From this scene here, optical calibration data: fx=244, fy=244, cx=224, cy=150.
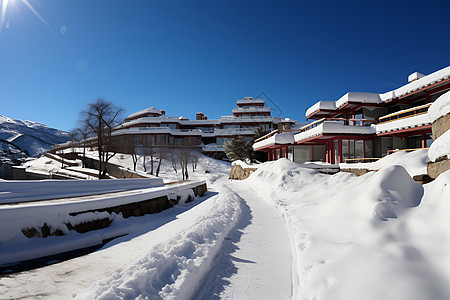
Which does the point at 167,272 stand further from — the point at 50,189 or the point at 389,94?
the point at 389,94

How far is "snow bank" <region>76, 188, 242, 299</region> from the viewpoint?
269cm

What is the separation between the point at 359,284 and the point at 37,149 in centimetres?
12125

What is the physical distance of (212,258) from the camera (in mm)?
4012

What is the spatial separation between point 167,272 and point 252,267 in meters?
1.32

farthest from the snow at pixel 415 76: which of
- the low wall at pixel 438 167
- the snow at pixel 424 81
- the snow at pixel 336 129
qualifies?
the low wall at pixel 438 167

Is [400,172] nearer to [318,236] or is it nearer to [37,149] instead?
[318,236]

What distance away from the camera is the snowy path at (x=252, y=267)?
10.1 feet

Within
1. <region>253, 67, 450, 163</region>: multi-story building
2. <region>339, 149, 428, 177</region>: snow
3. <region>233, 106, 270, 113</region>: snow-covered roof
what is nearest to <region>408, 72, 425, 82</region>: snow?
<region>253, 67, 450, 163</region>: multi-story building

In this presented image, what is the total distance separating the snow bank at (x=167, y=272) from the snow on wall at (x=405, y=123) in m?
16.2

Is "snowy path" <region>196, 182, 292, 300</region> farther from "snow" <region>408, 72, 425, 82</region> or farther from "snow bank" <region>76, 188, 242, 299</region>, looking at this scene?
"snow" <region>408, 72, 425, 82</region>

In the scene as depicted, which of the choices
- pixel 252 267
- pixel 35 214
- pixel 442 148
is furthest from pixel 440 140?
pixel 35 214

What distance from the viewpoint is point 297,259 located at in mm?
3824

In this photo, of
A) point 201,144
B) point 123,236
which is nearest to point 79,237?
point 123,236

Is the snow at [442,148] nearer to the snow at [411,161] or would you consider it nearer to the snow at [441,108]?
the snow at [441,108]
